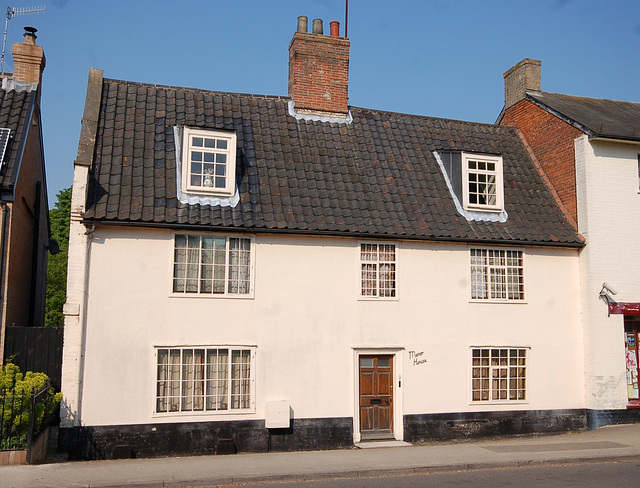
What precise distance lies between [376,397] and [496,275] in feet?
14.8

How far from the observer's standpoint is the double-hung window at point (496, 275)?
53.8 ft

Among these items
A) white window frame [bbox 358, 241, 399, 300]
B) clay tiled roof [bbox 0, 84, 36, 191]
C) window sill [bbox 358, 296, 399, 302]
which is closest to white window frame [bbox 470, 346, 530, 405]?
window sill [bbox 358, 296, 399, 302]

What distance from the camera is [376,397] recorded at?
15.3 metres

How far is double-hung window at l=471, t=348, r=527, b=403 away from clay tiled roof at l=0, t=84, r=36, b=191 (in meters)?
11.8

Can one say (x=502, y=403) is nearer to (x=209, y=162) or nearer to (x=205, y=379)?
(x=205, y=379)

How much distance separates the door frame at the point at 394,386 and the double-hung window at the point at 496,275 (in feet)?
8.80

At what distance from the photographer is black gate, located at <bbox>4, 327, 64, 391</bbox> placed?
45.4 ft

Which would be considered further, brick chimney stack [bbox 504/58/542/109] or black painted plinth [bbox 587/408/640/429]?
brick chimney stack [bbox 504/58/542/109]

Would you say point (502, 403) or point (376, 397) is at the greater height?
point (376, 397)

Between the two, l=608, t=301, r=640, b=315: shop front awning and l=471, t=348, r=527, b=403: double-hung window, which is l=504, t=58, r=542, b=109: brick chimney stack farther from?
l=471, t=348, r=527, b=403: double-hung window

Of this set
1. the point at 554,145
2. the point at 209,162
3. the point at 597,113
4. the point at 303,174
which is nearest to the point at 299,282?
the point at 303,174

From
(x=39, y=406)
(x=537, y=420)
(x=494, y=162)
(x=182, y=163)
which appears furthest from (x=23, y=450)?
(x=494, y=162)

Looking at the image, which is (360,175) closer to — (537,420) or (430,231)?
(430,231)

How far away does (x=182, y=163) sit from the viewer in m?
14.9
